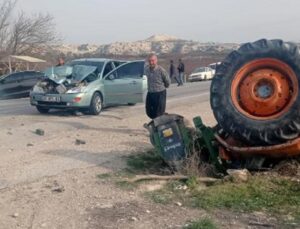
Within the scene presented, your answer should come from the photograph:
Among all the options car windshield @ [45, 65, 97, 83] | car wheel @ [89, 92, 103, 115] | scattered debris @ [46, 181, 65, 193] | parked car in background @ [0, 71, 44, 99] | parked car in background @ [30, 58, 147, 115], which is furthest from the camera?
parked car in background @ [0, 71, 44, 99]

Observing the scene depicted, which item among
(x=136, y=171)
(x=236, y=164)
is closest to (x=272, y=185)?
(x=236, y=164)

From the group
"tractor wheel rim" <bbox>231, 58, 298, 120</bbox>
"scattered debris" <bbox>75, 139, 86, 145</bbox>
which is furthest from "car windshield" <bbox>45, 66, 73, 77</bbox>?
"tractor wheel rim" <bbox>231, 58, 298, 120</bbox>

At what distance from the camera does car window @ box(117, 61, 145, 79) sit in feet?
50.9

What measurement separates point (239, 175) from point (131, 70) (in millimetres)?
9642

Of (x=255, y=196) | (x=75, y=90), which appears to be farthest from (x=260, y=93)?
(x=75, y=90)

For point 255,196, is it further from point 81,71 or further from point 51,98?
point 81,71

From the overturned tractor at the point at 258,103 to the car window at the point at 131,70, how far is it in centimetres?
886

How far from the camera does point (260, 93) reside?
641cm

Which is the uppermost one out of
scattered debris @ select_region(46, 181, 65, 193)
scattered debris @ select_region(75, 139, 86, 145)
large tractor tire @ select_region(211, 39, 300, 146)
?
large tractor tire @ select_region(211, 39, 300, 146)

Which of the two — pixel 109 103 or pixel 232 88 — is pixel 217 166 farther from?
pixel 109 103

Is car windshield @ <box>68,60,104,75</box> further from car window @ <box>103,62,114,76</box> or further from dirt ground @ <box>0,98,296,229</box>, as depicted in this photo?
dirt ground @ <box>0,98,296,229</box>

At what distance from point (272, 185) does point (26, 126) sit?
24.6 ft

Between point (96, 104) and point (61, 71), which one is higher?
point (61, 71)

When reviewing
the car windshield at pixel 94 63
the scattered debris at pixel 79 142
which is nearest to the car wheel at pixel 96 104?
the car windshield at pixel 94 63
